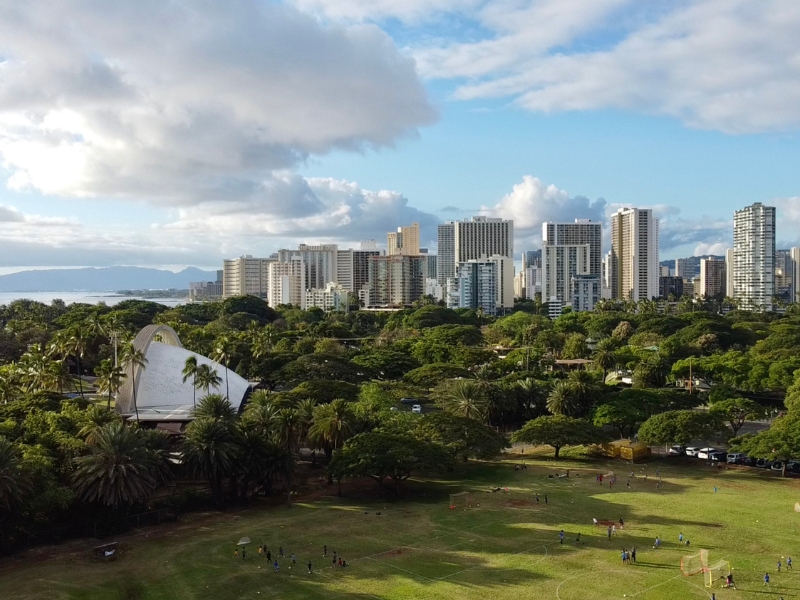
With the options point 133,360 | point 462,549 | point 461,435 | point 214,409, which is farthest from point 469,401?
point 133,360

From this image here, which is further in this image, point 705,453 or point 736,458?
point 705,453

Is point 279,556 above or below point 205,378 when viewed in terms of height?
below

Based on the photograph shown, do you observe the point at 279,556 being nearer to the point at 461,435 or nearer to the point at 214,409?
the point at 214,409

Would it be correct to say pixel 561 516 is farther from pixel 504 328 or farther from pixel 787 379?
pixel 504 328

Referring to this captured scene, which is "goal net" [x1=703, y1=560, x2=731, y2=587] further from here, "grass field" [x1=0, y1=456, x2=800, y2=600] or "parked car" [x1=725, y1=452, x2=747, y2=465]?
"parked car" [x1=725, y1=452, x2=747, y2=465]

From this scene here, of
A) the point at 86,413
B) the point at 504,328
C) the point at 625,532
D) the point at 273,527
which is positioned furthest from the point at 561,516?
the point at 504,328

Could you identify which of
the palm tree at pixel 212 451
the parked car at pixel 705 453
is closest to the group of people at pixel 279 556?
the palm tree at pixel 212 451

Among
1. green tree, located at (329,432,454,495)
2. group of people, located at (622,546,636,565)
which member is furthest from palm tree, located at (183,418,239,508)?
group of people, located at (622,546,636,565)
